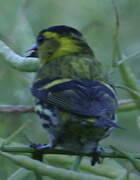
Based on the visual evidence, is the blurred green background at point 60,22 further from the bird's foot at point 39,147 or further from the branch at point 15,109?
the bird's foot at point 39,147

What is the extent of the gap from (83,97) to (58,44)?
439mm

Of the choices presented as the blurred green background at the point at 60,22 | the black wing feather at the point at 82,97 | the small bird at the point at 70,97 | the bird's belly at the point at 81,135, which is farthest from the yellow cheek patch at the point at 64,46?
the bird's belly at the point at 81,135

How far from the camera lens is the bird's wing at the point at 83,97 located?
1720 mm

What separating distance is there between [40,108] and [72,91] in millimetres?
140

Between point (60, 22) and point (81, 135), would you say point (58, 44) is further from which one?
point (60, 22)

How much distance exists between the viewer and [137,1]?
8.64ft

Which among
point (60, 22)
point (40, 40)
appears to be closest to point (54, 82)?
point (40, 40)

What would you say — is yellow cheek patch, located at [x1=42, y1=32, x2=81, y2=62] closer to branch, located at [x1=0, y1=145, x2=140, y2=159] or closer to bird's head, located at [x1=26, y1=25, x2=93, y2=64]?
bird's head, located at [x1=26, y1=25, x2=93, y2=64]

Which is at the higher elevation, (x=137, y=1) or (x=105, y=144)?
(x=137, y=1)

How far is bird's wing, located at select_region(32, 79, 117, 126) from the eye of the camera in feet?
5.64

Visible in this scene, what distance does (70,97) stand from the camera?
1795 millimetres

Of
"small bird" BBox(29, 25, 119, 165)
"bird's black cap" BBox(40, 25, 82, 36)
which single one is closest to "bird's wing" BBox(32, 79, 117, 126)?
"small bird" BBox(29, 25, 119, 165)

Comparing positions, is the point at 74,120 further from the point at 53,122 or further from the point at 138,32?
the point at 138,32

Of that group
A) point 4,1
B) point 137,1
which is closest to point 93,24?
point 137,1
